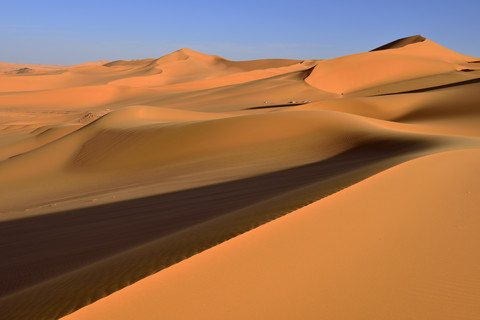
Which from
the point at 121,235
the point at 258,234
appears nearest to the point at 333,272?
the point at 258,234

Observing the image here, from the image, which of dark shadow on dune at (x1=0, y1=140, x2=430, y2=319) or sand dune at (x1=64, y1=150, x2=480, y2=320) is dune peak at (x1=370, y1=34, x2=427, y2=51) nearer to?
dark shadow on dune at (x1=0, y1=140, x2=430, y2=319)

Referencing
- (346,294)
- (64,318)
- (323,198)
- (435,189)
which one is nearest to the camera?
(64,318)

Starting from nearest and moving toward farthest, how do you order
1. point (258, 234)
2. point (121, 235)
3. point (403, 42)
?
point (258, 234)
point (121, 235)
point (403, 42)

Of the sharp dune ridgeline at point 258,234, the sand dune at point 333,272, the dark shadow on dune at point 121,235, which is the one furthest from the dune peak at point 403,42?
the sand dune at point 333,272

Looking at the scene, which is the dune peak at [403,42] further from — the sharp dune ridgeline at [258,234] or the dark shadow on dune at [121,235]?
the dark shadow on dune at [121,235]

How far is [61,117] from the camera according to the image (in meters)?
40.0

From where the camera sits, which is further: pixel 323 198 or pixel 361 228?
pixel 323 198

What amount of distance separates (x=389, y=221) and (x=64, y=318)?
3.12 m

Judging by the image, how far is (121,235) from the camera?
552 centimetres

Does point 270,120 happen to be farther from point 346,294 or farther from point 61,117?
point 61,117

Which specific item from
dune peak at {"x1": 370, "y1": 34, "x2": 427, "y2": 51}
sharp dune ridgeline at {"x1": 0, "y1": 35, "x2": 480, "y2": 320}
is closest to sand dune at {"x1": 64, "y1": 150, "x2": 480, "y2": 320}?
sharp dune ridgeline at {"x1": 0, "y1": 35, "x2": 480, "y2": 320}

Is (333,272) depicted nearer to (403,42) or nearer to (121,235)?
(121,235)

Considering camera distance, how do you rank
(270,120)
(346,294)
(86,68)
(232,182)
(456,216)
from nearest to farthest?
(346,294) → (456,216) → (232,182) → (270,120) → (86,68)

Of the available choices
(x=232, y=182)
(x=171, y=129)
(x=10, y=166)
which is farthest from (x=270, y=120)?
(x=10, y=166)
